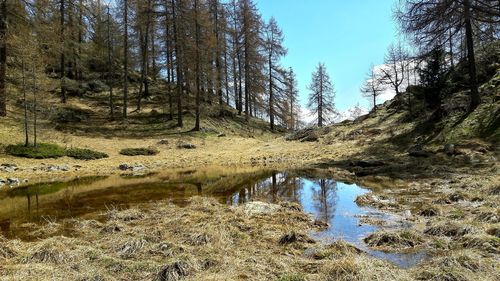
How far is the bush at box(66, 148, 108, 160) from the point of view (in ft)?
76.7

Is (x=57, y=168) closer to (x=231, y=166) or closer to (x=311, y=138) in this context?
(x=231, y=166)

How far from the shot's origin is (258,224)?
9.12m

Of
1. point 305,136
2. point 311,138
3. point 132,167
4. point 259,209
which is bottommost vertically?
point 259,209

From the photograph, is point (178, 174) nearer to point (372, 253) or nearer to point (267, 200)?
point (267, 200)

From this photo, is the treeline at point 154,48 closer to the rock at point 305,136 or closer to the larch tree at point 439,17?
the rock at point 305,136

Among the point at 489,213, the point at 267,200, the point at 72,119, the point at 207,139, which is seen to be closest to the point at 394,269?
the point at 489,213

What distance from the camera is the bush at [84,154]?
76.7 feet

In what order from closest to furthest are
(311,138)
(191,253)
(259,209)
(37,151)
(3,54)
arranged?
(191,253) < (259,209) < (37,151) < (3,54) < (311,138)

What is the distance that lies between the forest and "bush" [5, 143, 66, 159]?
99 mm

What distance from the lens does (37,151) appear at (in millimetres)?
22328

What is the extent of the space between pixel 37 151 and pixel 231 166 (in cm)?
1113

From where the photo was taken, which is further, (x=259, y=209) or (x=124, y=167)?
(x=124, y=167)

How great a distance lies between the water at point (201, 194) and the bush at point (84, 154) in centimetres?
556

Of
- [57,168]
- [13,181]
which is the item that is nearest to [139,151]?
[57,168]
